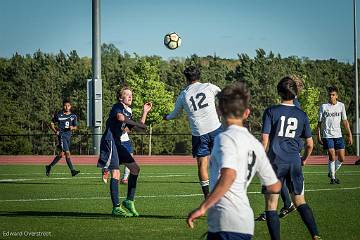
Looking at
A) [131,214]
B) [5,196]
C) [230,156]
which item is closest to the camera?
[230,156]

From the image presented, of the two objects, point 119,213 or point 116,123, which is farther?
point 116,123

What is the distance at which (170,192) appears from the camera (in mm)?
16641

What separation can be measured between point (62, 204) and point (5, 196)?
2.29 meters

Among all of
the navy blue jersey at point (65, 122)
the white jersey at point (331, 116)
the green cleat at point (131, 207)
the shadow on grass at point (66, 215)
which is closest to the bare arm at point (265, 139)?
the shadow on grass at point (66, 215)

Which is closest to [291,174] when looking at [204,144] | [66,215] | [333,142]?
[204,144]

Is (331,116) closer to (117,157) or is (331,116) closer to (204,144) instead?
(204,144)

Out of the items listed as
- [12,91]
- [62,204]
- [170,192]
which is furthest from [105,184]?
[12,91]

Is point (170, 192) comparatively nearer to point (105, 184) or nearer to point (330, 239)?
point (105, 184)

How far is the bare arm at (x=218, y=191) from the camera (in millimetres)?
5309

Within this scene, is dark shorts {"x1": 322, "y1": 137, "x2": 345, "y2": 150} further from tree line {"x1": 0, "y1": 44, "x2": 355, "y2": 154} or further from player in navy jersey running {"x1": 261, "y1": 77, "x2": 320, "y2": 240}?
tree line {"x1": 0, "y1": 44, "x2": 355, "y2": 154}

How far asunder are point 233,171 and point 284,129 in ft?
13.0

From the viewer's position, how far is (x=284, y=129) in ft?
30.4

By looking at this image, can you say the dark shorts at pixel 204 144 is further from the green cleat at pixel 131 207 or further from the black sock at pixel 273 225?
the black sock at pixel 273 225

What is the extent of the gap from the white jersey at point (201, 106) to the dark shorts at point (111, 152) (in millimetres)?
1143
